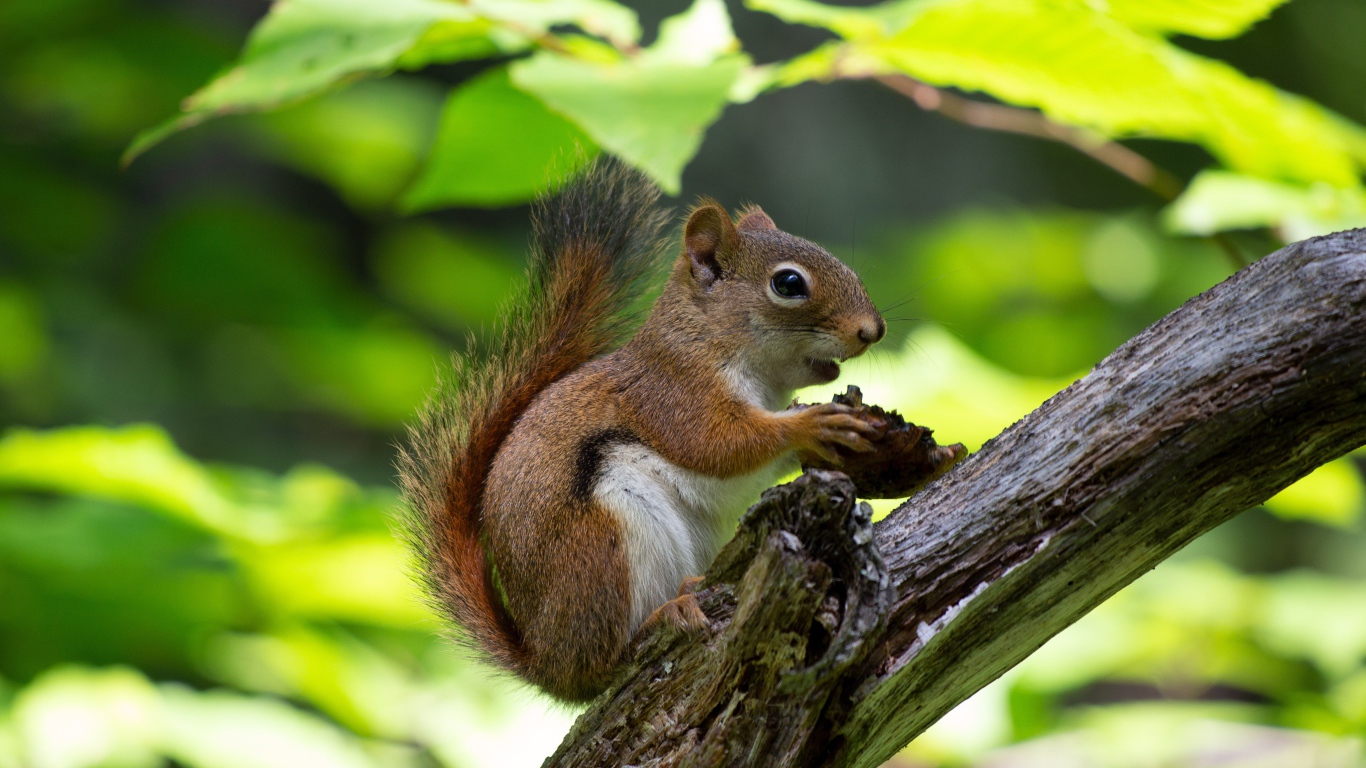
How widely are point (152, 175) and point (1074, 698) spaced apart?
505 centimetres

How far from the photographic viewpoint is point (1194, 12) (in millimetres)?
1571

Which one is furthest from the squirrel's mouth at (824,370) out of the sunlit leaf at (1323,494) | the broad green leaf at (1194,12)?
the sunlit leaf at (1323,494)

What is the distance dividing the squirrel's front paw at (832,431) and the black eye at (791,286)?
1.03ft

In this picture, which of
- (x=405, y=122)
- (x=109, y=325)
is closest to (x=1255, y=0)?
(x=405, y=122)

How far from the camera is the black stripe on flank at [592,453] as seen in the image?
1720 millimetres

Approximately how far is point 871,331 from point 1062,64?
509 millimetres

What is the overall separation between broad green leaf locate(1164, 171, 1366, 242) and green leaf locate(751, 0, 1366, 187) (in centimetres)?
20

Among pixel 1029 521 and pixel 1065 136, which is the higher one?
pixel 1065 136

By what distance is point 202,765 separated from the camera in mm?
2133

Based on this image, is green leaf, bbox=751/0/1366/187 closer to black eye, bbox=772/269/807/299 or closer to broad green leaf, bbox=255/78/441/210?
black eye, bbox=772/269/807/299

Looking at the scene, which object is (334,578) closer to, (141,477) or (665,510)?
(141,477)

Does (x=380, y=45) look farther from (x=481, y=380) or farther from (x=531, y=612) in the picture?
(x=531, y=612)

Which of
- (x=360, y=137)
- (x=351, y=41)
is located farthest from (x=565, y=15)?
(x=360, y=137)

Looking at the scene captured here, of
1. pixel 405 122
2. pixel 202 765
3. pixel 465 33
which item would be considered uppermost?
pixel 405 122
